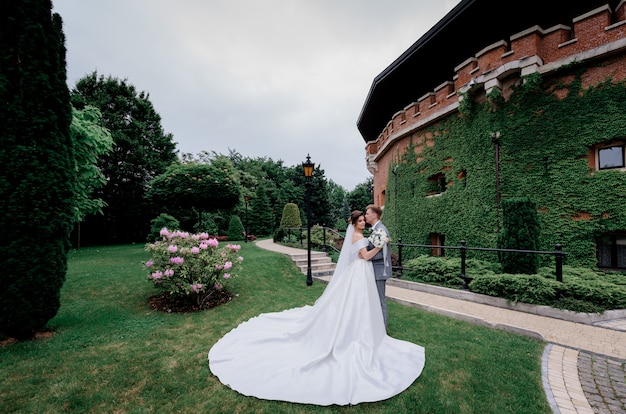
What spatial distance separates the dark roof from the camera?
8.12 metres

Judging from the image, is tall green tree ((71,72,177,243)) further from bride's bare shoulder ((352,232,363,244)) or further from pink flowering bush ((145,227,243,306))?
bride's bare shoulder ((352,232,363,244))

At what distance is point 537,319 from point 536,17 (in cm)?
955

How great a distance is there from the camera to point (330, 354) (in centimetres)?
362

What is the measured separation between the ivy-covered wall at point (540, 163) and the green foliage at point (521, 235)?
4.71 ft

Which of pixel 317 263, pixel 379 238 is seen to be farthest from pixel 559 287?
pixel 317 263

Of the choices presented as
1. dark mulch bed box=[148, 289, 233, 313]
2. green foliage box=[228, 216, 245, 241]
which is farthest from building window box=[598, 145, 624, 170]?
green foliage box=[228, 216, 245, 241]

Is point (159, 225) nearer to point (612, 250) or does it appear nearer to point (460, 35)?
point (460, 35)

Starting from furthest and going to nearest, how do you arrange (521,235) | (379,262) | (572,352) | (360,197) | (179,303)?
(360,197), (521,235), (179,303), (379,262), (572,352)

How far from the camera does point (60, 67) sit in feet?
15.1

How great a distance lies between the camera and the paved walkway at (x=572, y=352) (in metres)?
2.91

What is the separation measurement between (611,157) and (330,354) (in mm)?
9440

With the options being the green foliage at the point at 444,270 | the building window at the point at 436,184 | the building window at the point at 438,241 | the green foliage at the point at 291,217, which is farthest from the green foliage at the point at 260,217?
the green foliage at the point at 444,270

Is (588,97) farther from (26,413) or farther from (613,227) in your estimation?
(26,413)

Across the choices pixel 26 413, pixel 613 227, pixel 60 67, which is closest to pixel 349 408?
pixel 26 413
